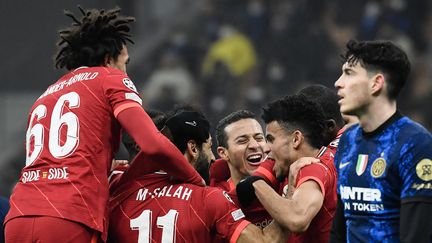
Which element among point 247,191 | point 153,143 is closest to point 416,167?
point 247,191

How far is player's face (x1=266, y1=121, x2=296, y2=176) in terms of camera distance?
5.67 metres

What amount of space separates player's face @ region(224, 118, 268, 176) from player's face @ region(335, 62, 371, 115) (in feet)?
5.27

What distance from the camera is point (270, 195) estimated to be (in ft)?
17.6

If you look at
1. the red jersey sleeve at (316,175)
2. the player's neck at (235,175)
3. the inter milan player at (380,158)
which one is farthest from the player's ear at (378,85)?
the player's neck at (235,175)

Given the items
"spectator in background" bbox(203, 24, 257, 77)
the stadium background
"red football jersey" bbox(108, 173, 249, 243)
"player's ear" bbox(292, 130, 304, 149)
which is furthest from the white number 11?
"spectator in background" bbox(203, 24, 257, 77)

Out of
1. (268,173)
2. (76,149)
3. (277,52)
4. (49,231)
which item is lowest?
(49,231)

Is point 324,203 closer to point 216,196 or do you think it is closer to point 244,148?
point 216,196

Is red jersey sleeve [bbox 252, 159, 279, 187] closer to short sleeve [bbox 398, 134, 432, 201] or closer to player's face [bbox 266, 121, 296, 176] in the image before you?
player's face [bbox 266, 121, 296, 176]

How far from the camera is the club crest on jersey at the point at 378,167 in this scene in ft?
15.7

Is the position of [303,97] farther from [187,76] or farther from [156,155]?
[187,76]

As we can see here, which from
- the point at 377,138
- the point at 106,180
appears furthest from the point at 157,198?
the point at 377,138

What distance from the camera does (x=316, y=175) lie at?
5359 millimetres

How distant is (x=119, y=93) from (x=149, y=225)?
770mm

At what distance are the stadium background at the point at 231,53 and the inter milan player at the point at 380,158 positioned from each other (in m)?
9.85
